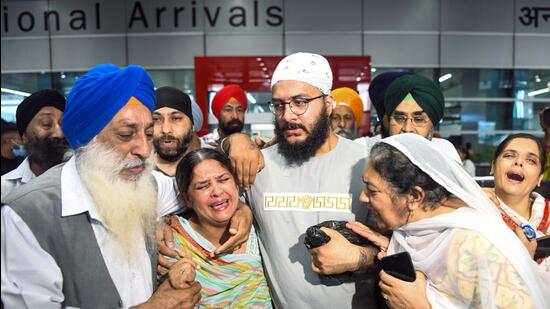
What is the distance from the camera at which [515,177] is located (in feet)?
7.03

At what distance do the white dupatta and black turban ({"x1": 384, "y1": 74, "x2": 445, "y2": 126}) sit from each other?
76 centimetres

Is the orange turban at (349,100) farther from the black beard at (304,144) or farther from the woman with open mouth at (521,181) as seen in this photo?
the black beard at (304,144)

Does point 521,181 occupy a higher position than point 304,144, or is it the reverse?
point 304,144

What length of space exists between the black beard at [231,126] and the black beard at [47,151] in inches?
72.7

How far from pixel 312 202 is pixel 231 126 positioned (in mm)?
2407

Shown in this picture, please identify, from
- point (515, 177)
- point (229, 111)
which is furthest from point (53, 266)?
point (229, 111)

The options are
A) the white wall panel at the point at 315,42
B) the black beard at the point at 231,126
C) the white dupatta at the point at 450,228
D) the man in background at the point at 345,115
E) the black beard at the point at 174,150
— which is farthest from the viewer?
the white wall panel at the point at 315,42

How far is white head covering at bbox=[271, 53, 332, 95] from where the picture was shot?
6.40 ft

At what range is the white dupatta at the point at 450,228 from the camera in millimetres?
1383

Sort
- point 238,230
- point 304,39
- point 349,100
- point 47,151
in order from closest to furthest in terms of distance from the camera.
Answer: point 238,230
point 47,151
point 349,100
point 304,39

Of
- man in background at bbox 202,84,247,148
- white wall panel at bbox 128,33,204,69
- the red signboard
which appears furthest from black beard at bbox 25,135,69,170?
white wall panel at bbox 128,33,204,69

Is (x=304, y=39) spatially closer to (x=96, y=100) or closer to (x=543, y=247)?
(x=543, y=247)

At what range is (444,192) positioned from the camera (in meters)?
1.55

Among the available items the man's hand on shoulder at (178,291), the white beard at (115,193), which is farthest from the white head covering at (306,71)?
the man's hand on shoulder at (178,291)
